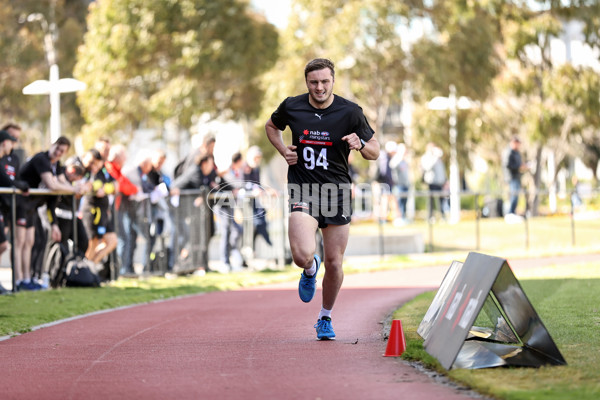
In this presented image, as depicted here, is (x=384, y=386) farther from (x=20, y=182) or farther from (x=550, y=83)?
(x=550, y=83)

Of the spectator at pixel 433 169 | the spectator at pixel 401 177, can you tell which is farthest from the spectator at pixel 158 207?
the spectator at pixel 433 169

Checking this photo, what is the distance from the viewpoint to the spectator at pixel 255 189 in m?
20.5

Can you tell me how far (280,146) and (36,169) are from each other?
22.2 feet

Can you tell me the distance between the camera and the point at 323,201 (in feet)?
31.5

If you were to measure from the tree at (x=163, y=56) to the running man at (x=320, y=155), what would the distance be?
3055cm

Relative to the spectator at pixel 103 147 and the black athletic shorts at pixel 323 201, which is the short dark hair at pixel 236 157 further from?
the black athletic shorts at pixel 323 201

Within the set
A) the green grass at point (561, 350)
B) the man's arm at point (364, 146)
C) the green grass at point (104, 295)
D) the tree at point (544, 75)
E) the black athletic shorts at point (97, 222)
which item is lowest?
the green grass at point (104, 295)

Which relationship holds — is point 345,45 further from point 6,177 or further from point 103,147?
point 6,177

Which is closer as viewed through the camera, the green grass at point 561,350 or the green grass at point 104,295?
the green grass at point 561,350

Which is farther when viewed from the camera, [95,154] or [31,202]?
[95,154]

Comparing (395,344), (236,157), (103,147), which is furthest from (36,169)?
(395,344)

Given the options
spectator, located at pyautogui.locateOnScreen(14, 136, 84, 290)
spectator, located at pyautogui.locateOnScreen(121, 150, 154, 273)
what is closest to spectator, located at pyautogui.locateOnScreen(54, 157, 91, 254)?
spectator, located at pyautogui.locateOnScreen(14, 136, 84, 290)

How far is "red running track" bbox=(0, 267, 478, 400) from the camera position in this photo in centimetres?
721

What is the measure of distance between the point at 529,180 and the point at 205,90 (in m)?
11.7
